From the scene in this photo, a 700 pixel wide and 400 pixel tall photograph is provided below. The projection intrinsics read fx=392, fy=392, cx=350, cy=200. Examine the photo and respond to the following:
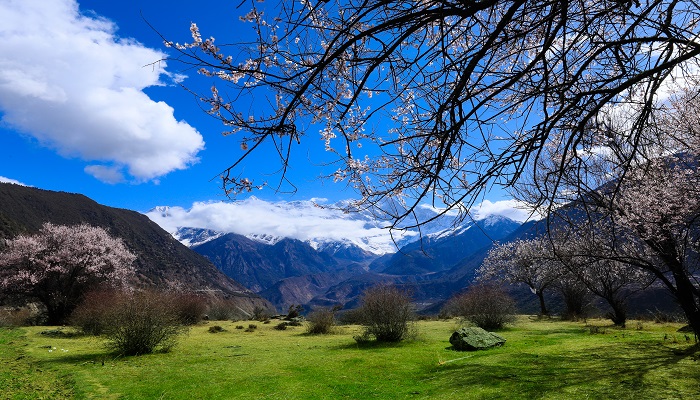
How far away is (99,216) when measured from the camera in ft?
382

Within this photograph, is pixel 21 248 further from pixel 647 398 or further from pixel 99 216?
pixel 99 216

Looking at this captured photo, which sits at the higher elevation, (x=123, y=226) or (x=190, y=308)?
(x=123, y=226)

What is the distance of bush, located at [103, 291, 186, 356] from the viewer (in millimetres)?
11844

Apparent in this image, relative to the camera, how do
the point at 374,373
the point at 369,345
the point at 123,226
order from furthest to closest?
the point at 123,226 < the point at 369,345 < the point at 374,373

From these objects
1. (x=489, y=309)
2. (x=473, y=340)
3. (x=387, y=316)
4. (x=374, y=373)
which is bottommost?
(x=374, y=373)

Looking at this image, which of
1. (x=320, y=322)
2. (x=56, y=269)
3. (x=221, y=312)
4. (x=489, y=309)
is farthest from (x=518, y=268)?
(x=56, y=269)

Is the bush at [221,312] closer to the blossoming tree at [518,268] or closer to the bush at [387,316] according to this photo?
the blossoming tree at [518,268]

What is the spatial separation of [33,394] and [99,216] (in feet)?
423

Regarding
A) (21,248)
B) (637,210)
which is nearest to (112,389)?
(637,210)

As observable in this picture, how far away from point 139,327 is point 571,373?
11.5m

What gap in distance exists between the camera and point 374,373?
8461 millimetres

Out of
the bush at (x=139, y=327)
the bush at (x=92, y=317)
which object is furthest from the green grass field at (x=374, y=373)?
the bush at (x=92, y=317)

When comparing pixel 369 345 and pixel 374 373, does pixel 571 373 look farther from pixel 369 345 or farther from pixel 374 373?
pixel 369 345

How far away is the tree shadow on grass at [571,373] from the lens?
19.8 feet
